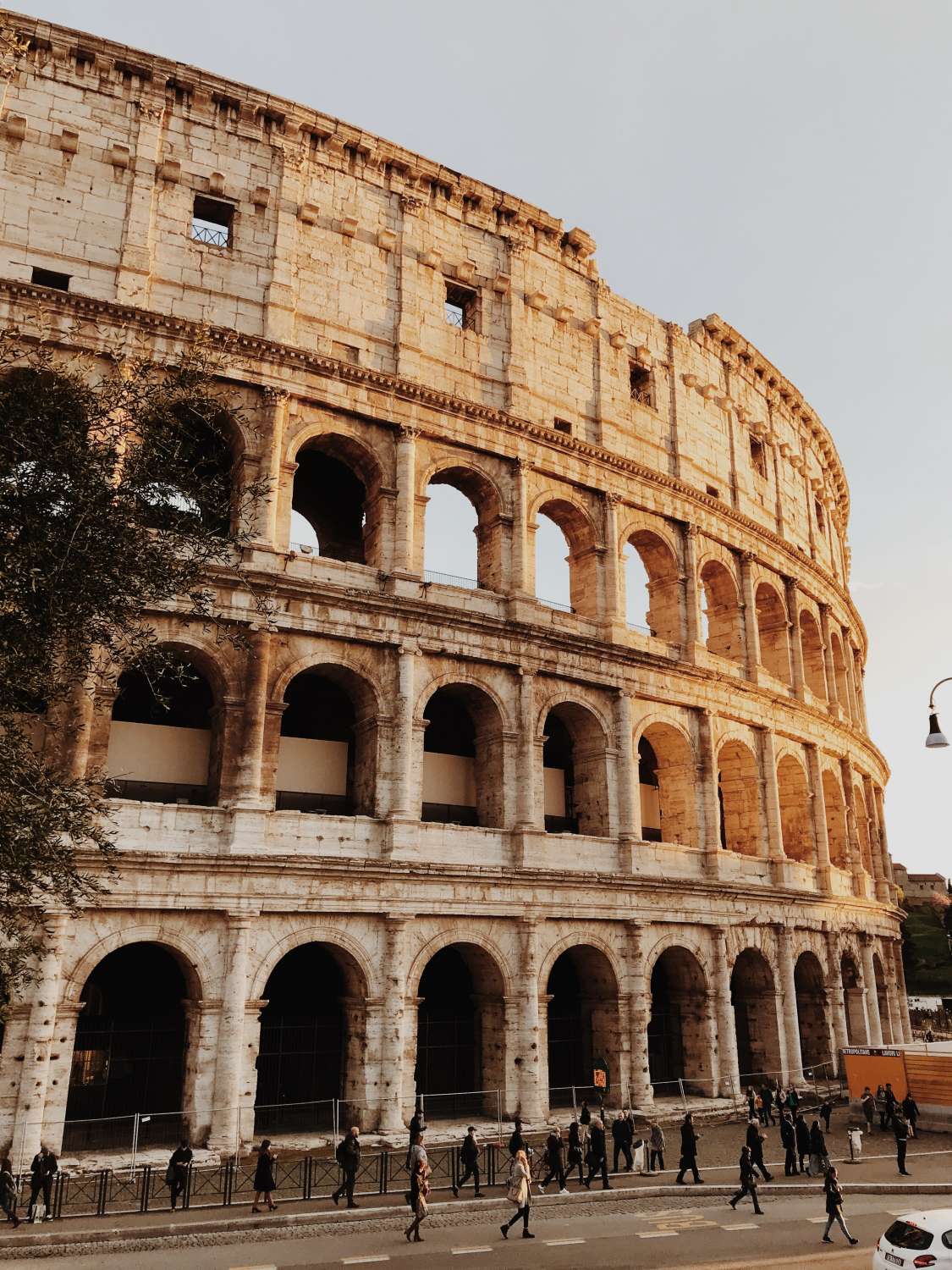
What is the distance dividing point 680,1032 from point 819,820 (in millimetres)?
8277

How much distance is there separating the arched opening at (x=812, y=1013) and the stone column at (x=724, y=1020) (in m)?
4.86

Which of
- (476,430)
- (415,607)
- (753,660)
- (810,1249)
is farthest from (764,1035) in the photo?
(476,430)

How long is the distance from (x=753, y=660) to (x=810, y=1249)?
1693 centimetres

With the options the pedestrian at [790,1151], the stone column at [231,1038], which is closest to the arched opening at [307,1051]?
the stone column at [231,1038]

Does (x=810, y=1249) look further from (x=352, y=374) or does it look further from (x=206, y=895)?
(x=352, y=374)

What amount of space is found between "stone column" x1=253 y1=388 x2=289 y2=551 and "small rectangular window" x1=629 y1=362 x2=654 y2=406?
434 inches

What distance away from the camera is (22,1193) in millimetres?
14336

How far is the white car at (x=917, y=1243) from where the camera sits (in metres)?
10.4

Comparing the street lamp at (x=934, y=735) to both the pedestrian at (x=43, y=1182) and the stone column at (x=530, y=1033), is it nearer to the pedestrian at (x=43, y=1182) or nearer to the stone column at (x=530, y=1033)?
the stone column at (x=530, y=1033)

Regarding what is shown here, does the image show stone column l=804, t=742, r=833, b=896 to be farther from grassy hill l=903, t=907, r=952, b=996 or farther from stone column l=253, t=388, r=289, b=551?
grassy hill l=903, t=907, r=952, b=996

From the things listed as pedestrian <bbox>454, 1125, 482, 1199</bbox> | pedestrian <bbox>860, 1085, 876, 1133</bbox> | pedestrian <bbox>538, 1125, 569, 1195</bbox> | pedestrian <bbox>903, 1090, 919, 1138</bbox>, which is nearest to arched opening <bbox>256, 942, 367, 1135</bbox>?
pedestrian <bbox>454, 1125, 482, 1199</bbox>

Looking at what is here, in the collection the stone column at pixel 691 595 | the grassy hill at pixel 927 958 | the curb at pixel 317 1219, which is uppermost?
the stone column at pixel 691 595

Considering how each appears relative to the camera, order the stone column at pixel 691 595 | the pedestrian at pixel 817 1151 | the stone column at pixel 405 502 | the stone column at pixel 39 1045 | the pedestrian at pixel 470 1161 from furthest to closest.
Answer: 1. the stone column at pixel 691 595
2. the stone column at pixel 405 502
3. the pedestrian at pixel 817 1151
4. the pedestrian at pixel 470 1161
5. the stone column at pixel 39 1045

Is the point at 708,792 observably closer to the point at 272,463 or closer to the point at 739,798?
the point at 739,798
